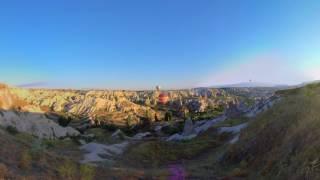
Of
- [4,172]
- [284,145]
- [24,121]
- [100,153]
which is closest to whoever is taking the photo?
[4,172]

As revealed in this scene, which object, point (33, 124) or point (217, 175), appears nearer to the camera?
point (217, 175)

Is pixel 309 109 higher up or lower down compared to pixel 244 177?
higher up

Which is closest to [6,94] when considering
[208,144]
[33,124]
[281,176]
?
[33,124]

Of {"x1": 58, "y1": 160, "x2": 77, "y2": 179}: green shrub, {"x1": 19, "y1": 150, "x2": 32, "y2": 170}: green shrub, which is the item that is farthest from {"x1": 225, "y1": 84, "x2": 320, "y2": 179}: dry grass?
{"x1": 19, "y1": 150, "x2": 32, "y2": 170}: green shrub

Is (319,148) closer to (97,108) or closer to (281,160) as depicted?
(281,160)

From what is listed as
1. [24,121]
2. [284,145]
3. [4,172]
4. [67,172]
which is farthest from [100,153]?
[24,121]

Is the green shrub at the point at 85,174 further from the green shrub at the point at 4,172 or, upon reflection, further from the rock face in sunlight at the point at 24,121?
the rock face in sunlight at the point at 24,121

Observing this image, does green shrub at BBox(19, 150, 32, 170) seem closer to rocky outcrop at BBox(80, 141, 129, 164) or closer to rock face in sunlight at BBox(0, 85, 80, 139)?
rocky outcrop at BBox(80, 141, 129, 164)

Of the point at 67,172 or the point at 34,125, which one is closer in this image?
the point at 67,172

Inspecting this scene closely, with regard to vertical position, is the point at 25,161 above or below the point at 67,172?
above

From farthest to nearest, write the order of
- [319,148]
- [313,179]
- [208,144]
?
[208,144] < [319,148] < [313,179]

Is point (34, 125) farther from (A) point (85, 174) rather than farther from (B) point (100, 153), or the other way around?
(A) point (85, 174)
